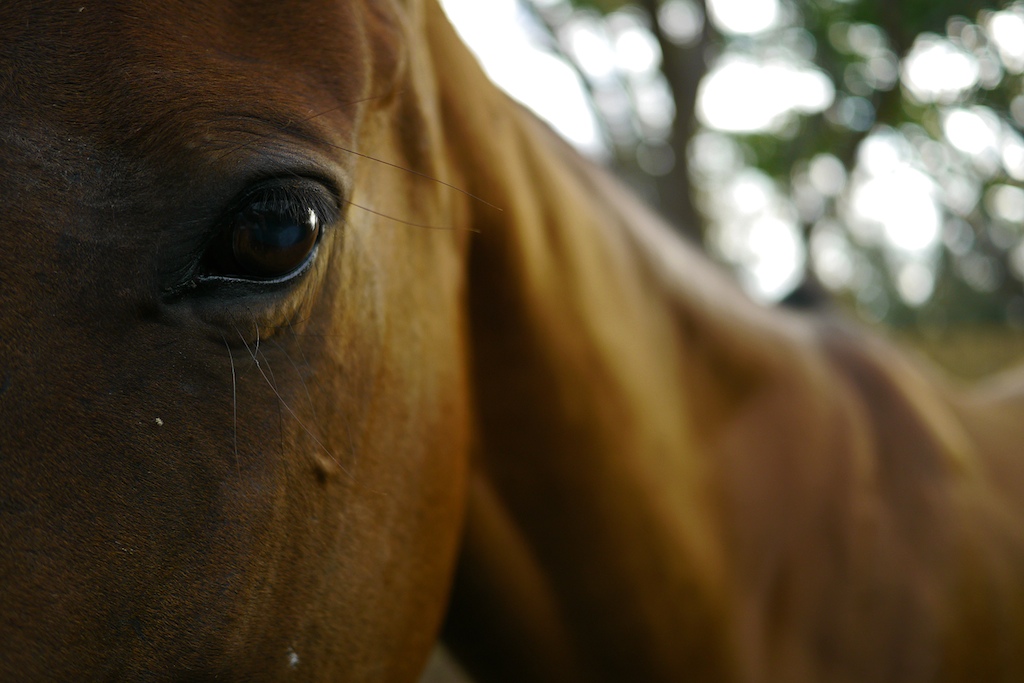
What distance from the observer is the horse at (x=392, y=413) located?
704mm

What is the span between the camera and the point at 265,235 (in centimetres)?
77

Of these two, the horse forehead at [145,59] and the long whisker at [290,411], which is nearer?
the horse forehead at [145,59]

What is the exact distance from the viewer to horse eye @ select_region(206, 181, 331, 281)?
763mm

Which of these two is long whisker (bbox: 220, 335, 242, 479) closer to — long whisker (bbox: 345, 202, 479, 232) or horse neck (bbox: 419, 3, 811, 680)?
long whisker (bbox: 345, 202, 479, 232)

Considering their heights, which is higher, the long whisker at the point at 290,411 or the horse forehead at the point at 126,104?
the horse forehead at the point at 126,104

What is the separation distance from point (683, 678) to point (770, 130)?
7979 mm

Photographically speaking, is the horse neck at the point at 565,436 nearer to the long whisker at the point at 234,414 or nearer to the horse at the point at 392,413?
the horse at the point at 392,413

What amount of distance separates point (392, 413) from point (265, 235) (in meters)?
0.31

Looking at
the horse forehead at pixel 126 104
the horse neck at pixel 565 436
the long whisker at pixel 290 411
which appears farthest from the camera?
the horse neck at pixel 565 436

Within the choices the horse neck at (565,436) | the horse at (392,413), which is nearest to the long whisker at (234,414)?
the horse at (392,413)

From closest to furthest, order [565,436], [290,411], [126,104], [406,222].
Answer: [126,104], [290,411], [406,222], [565,436]

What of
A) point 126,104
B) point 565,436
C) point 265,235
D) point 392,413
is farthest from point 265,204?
point 565,436

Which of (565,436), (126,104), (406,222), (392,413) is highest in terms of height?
(126,104)

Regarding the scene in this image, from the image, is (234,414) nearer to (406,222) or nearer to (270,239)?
(270,239)
